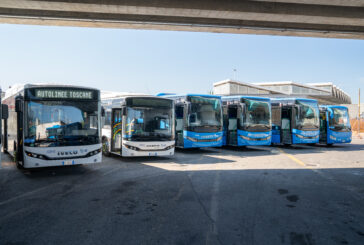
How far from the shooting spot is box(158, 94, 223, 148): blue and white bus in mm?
16188

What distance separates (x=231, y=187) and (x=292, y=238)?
359 centimetres

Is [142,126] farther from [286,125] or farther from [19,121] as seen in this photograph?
[286,125]

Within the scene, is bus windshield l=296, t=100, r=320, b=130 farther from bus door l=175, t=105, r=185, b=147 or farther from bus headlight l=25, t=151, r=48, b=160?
bus headlight l=25, t=151, r=48, b=160

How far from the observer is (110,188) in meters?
8.22

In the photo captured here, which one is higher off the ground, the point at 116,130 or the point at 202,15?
the point at 202,15

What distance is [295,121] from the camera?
19.2m

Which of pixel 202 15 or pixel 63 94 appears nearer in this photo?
pixel 202 15

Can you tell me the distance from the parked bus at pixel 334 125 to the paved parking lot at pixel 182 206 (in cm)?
1057

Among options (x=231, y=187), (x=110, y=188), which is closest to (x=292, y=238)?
(x=231, y=187)

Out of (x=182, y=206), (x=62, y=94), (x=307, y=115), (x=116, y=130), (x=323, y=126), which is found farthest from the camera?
(x=323, y=126)

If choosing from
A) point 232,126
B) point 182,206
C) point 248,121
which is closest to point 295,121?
point 248,121

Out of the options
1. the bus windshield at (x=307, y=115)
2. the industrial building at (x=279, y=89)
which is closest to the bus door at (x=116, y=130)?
the bus windshield at (x=307, y=115)

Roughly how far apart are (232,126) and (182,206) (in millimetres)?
12322

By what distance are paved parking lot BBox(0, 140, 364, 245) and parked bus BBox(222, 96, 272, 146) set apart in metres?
6.36
